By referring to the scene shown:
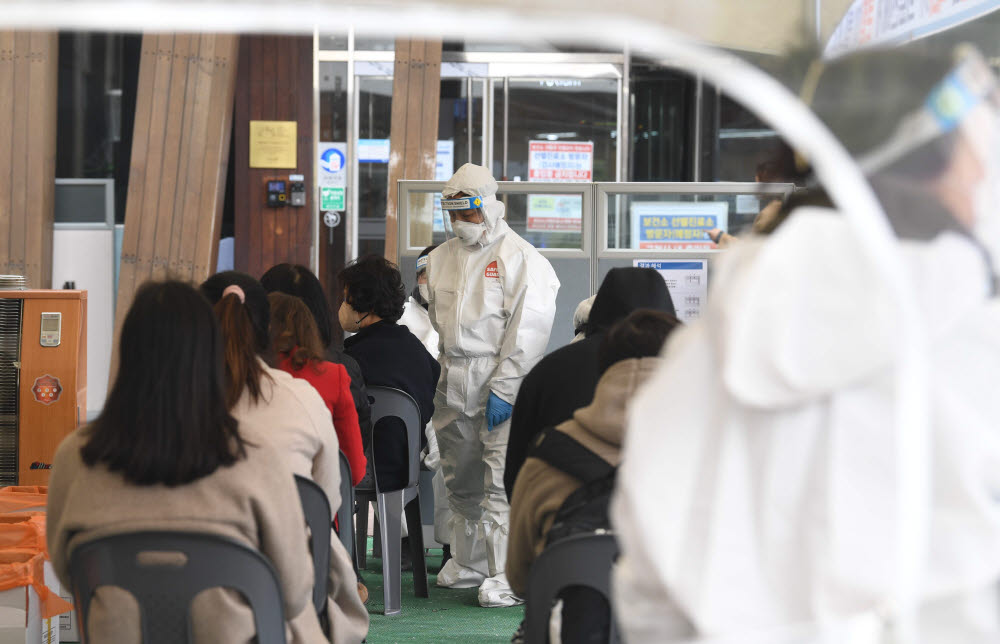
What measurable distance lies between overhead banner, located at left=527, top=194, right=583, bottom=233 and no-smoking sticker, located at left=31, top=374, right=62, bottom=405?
2.36 meters

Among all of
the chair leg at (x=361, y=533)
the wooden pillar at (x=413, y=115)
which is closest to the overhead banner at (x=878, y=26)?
the chair leg at (x=361, y=533)

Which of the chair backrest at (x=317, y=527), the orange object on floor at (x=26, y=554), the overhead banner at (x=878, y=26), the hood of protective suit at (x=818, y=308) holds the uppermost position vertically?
the overhead banner at (x=878, y=26)

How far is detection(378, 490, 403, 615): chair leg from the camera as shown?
4199 mm

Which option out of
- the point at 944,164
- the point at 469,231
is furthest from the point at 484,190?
the point at 944,164

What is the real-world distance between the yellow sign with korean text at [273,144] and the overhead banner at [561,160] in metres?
1.82

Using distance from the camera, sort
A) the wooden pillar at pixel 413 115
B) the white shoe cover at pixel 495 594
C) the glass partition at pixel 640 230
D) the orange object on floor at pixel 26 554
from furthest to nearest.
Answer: the wooden pillar at pixel 413 115
the glass partition at pixel 640 230
the white shoe cover at pixel 495 594
the orange object on floor at pixel 26 554

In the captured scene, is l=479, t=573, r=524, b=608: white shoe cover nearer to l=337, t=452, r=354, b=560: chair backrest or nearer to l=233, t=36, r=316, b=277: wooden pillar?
l=337, t=452, r=354, b=560: chair backrest

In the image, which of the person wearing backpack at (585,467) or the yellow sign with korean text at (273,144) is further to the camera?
the yellow sign with korean text at (273,144)

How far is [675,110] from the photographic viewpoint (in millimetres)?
8805

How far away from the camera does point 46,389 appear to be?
416cm

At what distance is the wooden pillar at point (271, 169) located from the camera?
8.24 m

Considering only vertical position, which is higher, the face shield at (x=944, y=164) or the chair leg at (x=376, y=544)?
the face shield at (x=944, y=164)

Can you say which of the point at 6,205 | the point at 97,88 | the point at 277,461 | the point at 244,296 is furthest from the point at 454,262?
the point at 97,88

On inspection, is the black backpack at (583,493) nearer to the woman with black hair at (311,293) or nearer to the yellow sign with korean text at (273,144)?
the woman with black hair at (311,293)
